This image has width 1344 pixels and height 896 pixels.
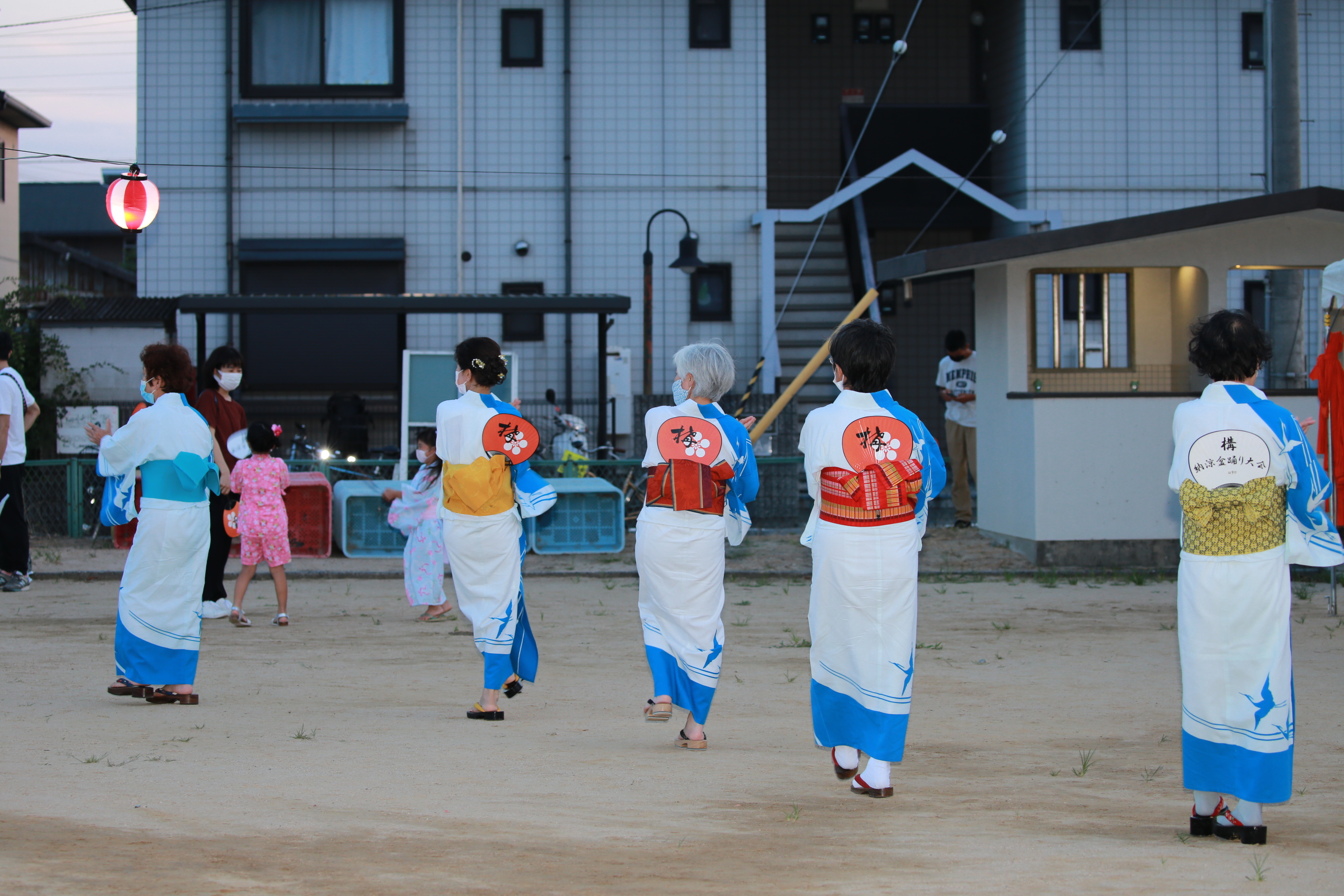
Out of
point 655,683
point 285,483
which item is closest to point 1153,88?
point 285,483

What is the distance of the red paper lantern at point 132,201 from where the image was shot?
1203 cm

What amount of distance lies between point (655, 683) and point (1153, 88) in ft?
49.0

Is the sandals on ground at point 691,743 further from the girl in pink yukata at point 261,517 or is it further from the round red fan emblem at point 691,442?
the girl in pink yukata at point 261,517

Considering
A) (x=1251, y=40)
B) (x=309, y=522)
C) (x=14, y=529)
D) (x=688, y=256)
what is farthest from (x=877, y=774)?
(x=1251, y=40)

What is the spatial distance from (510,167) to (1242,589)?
559 inches

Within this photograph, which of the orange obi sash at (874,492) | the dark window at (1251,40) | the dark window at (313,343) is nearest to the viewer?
the orange obi sash at (874,492)

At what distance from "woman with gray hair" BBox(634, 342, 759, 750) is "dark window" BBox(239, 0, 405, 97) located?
1264cm

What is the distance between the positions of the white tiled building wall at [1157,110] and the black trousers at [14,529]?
502 inches

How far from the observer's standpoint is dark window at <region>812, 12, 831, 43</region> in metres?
19.7

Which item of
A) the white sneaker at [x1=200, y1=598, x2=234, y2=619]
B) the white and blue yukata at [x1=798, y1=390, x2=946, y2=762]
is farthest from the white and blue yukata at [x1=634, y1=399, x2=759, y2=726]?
the white sneaker at [x1=200, y1=598, x2=234, y2=619]

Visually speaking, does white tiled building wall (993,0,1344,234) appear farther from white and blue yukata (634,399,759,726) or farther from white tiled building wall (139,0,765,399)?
white and blue yukata (634,399,759,726)

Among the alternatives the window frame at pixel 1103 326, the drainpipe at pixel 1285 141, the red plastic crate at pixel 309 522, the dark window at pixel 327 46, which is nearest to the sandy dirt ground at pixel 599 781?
the red plastic crate at pixel 309 522

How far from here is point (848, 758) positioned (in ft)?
16.0

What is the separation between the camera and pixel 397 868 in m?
3.77
